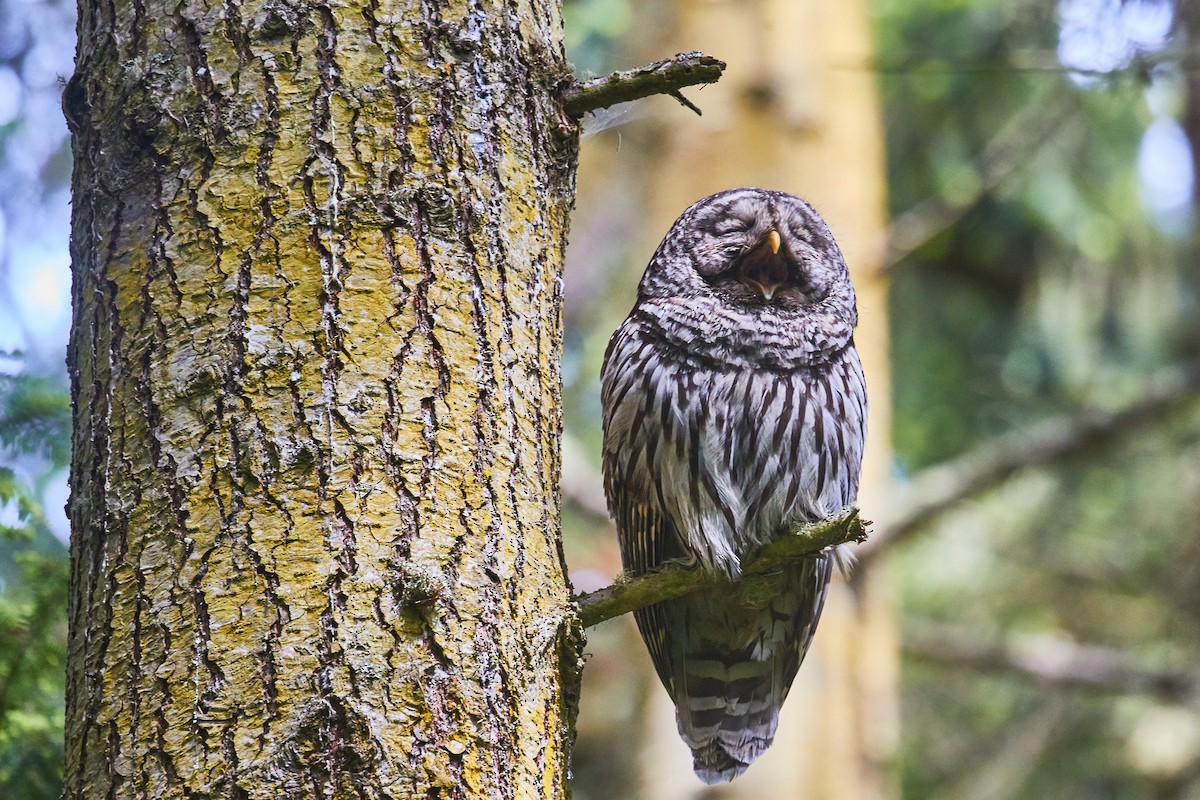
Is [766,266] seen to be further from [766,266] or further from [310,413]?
[310,413]

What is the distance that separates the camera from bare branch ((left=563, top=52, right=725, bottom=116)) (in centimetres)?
229

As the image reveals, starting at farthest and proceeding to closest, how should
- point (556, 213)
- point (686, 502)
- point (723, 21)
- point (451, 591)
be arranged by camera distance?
point (723, 21)
point (686, 502)
point (556, 213)
point (451, 591)

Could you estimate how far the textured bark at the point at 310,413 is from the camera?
190 cm

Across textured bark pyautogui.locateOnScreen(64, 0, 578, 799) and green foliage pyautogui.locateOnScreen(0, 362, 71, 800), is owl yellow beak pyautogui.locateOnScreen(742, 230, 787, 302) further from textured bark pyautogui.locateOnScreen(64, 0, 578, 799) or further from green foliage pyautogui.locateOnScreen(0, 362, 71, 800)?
green foliage pyautogui.locateOnScreen(0, 362, 71, 800)

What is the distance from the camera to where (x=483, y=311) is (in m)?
2.21

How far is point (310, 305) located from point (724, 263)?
5.26 ft

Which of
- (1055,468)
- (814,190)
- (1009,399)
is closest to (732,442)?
(814,190)

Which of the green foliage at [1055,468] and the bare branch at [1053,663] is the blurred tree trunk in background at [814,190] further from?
the green foliage at [1055,468]

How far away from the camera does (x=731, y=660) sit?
337cm

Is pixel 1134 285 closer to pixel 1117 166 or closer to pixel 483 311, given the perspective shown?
pixel 1117 166

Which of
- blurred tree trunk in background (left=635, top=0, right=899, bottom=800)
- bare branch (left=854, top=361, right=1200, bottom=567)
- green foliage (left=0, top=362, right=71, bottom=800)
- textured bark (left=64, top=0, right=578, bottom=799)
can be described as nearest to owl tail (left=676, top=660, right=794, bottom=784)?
textured bark (left=64, top=0, right=578, bottom=799)

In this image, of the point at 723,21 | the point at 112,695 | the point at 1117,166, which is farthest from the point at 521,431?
the point at 1117,166

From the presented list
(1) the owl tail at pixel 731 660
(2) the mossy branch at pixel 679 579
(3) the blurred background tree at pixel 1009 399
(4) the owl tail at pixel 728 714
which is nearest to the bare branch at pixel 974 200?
(3) the blurred background tree at pixel 1009 399

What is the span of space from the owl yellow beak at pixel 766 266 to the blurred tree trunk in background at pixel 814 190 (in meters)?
2.21
